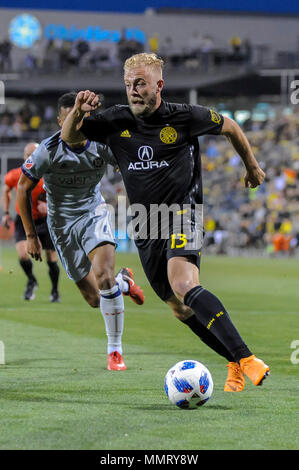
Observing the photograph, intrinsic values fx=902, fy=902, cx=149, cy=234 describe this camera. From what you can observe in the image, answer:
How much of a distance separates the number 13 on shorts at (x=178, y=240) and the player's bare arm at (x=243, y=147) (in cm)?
64

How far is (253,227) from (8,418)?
27631mm

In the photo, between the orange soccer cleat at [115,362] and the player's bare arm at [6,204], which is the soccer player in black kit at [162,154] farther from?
the player's bare arm at [6,204]

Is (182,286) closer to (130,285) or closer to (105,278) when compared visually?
(105,278)

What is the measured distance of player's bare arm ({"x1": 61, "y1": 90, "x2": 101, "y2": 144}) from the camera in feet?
19.8

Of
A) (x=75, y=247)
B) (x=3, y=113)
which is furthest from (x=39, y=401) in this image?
(x=3, y=113)

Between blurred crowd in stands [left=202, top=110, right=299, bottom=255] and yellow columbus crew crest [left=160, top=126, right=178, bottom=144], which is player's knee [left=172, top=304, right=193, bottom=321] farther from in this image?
blurred crowd in stands [left=202, top=110, right=299, bottom=255]

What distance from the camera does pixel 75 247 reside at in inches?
335

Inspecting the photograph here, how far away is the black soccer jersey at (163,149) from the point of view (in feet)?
20.4

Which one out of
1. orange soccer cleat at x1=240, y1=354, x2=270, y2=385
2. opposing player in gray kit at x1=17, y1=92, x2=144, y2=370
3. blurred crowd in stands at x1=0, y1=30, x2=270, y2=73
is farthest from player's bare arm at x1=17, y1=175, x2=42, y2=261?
blurred crowd in stands at x1=0, y1=30, x2=270, y2=73

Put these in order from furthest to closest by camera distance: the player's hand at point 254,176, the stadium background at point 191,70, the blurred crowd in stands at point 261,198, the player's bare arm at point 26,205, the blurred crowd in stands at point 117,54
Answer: the blurred crowd in stands at point 117,54
the stadium background at point 191,70
the blurred crowd in stands at point 261,198
the player's bare arm at point 26,205
the player's hand at point 254,176

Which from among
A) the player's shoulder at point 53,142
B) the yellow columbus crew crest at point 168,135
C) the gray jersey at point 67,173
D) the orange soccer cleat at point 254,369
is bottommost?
the orange soccer cleat at point 254,369

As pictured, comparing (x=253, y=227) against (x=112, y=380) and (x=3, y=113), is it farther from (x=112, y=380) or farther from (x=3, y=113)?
(x=112, y=380)

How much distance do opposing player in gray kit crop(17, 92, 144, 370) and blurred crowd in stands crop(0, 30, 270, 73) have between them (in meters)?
35.2

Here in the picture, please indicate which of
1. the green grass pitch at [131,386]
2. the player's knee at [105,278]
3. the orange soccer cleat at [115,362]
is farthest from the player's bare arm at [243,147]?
the orange soccer cleat at [115,362]
